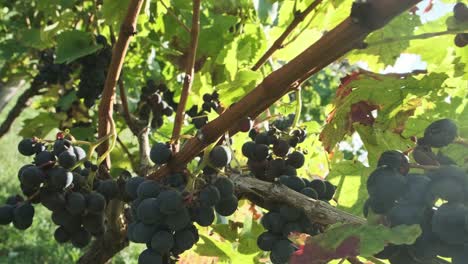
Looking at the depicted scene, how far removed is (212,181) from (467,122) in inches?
24.1

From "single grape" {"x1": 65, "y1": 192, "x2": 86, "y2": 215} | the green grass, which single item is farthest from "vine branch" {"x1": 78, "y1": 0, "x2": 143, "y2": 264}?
the green grass

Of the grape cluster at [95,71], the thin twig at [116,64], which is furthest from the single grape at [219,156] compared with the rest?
the grape cluster at [95,71]

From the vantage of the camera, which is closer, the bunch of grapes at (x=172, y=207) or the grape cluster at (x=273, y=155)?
the bunch of grapes at (x=172, y=207)

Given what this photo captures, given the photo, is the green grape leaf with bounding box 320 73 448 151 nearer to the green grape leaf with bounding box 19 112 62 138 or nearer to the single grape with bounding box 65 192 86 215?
the single grape with bounding box 65 192 86 215

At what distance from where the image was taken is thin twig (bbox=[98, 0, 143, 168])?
1.35 meters

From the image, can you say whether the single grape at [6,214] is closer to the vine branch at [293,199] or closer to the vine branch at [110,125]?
the vine branch at [110,125]

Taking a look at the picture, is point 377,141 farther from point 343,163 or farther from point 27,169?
point 27,169

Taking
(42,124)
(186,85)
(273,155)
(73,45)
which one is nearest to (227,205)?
(273,155)

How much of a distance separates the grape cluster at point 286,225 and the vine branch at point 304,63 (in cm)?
29

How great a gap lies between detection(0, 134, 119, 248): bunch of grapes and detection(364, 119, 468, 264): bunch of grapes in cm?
73

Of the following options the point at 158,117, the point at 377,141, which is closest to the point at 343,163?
the point at 377,141

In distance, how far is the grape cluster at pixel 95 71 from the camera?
2438 millimetres

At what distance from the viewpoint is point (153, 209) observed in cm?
112

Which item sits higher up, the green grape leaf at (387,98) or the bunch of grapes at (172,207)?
the green grape leaf at (387,98)
